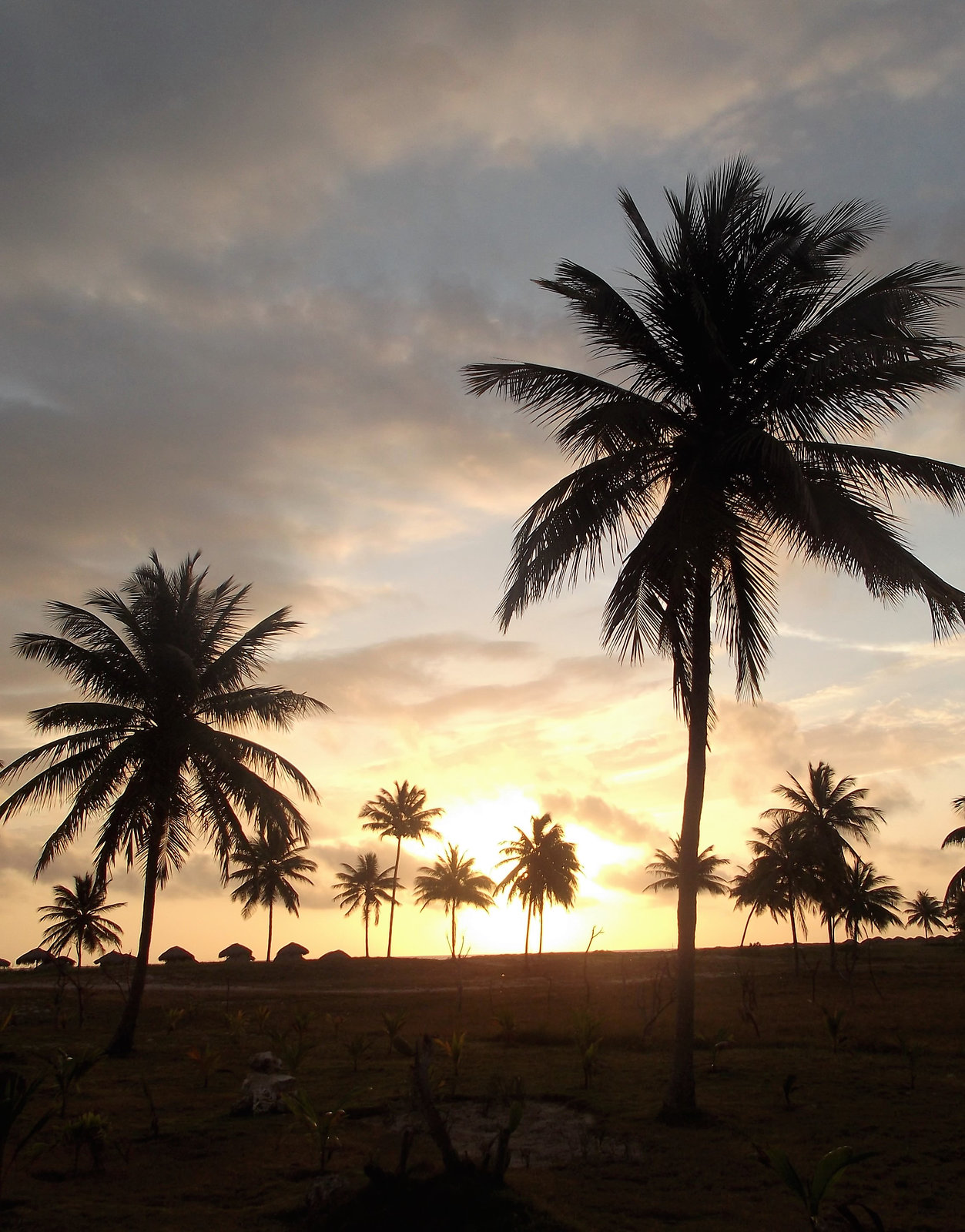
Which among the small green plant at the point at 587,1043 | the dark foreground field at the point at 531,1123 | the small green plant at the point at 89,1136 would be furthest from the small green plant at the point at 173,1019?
the small green plant at the point at 89,1136

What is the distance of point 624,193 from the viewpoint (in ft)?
38.5

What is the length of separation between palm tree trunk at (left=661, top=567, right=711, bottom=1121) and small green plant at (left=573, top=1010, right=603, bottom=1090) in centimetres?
197

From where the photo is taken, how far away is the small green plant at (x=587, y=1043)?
12.9m

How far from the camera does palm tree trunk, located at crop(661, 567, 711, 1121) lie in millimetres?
10555

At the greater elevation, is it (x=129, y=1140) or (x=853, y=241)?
(x=853, y=241)

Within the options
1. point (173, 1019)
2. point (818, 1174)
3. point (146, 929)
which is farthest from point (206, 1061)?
point (818, 1174)

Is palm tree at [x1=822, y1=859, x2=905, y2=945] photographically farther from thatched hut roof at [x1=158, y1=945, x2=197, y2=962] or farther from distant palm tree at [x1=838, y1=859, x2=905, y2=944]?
thatched hut roof at [x1=158, y1=945, x2=197, y2=962]

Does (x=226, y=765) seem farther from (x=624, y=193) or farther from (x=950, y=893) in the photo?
(x=950, y=893)

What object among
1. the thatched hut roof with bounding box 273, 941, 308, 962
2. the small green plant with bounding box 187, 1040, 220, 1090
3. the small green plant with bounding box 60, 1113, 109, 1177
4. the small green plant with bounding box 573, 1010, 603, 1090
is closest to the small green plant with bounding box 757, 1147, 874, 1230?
the small green plant with bounding box 60, 1113, 109, 1177

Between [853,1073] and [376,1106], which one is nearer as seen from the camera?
[376,1106]

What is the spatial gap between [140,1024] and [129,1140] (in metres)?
13.4

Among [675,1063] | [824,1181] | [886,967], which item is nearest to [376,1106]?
[675,1063]

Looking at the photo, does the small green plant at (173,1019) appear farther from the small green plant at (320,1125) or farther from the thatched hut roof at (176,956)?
the thatched hut roof at (176,956)

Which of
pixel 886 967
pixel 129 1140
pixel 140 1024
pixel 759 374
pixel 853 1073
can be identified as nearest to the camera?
pixel 129 1140
